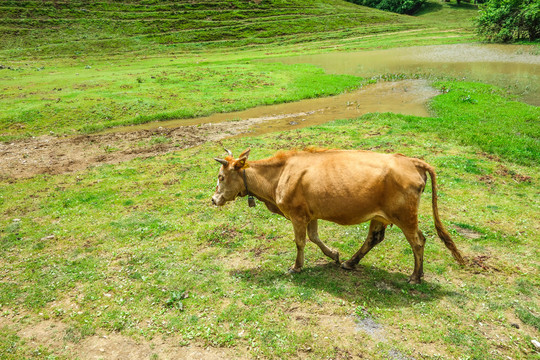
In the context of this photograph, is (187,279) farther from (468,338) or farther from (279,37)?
(279,37)

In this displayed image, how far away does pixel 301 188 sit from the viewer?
827 cm

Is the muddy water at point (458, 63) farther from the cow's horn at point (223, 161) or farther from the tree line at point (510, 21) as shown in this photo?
the cow's horn at point (223, 161)

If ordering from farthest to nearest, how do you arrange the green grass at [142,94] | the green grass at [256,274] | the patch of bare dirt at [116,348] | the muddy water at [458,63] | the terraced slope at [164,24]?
the terraced slope at [164,24] < the muddy water at [458,63] < the green grass at [142,94] < the green grass at [256,274] < the patch of bare dirt at [116,348]

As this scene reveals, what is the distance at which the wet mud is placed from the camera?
19736 mm

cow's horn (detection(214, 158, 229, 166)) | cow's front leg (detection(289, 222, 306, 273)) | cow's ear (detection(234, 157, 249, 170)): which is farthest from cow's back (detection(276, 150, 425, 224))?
cow's horn (detection(214, 158, 229, 166))

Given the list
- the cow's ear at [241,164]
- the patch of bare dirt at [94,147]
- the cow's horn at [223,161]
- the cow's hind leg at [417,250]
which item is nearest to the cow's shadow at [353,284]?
the cow's hind leg at [417,250]

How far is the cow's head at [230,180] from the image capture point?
352 inches

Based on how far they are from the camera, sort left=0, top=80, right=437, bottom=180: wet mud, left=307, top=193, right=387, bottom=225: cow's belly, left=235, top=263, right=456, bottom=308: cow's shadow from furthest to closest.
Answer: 1. left=0, top=80, right=437, bottom=180: wet mud
2. left=235, top=263, right=456, bottom=308: cow's shadow
3. left=307, top=193, right=387, bottom=225: cow's belly

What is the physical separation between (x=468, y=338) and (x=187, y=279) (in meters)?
6.61

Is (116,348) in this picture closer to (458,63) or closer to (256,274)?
(256,274)

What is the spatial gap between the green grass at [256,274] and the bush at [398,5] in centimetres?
12434

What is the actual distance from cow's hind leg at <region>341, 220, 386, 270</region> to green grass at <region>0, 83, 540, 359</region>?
24 centimetres

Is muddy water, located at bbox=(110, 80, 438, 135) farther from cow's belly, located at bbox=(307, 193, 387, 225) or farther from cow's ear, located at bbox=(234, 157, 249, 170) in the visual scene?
cow's belly, located at bbox=(307, 193, 387, 225)

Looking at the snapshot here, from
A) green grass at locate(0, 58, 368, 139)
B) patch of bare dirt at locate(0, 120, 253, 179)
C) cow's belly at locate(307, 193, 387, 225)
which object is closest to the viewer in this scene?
cow's belly at locate(307, 193, 387, 225)
